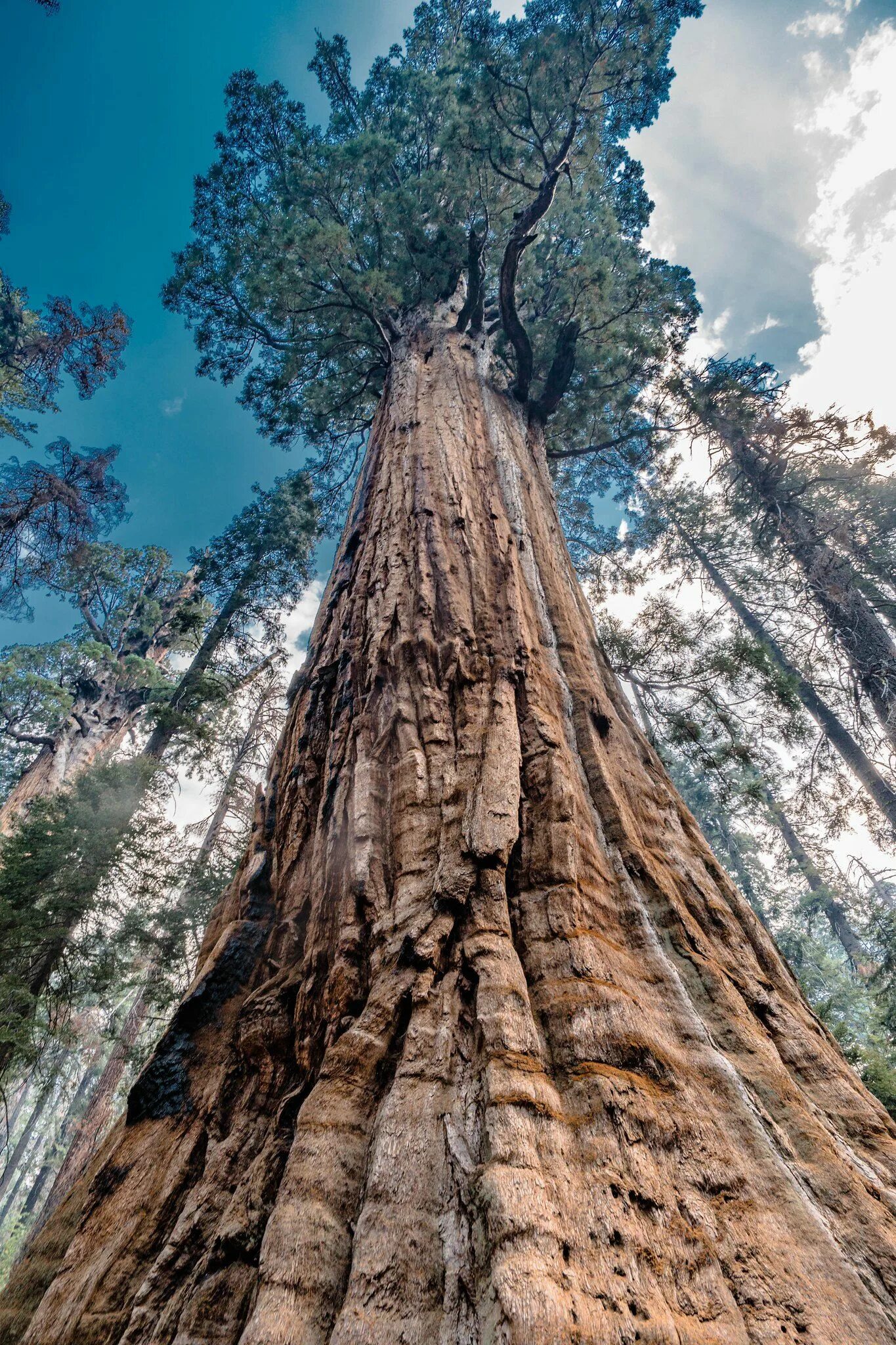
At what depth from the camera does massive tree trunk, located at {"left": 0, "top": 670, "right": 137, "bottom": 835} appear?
1013 cm

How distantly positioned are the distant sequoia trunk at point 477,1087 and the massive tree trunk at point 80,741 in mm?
8772

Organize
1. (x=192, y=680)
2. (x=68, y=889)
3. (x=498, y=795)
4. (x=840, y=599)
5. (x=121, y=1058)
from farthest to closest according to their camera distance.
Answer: (x=192, y=680) < (x=840, y=599) < (x=121, y=1058) < (x=68, y=889) < (x=498, y=795)

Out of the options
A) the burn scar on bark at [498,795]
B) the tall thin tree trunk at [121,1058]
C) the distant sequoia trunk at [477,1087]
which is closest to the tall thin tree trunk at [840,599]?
the distant sequoia trunk at [477,1087]

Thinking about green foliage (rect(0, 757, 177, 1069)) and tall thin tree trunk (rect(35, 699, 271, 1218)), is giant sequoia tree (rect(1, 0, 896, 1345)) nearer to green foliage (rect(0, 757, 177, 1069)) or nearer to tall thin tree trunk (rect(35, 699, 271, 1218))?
green foliage (rect(0, 757, 177, 1069))

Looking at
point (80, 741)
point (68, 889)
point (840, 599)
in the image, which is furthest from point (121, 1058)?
point (840, 599)

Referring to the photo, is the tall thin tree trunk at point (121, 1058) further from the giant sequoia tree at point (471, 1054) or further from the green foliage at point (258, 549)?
the giant sequoia tree at point (471, 1054)

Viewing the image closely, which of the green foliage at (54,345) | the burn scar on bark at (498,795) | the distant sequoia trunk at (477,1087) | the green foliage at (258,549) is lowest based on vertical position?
the distant sequoia trunk at (477,1087)

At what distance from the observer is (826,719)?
9.55 metres

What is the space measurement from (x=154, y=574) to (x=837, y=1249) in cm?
1482

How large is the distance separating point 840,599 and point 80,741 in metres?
12.7

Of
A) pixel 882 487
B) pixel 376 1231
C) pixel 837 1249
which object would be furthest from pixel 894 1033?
pixel 376 1231

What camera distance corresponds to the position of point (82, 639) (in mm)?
12570

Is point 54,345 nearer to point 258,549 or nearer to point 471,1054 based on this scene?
point 258,549

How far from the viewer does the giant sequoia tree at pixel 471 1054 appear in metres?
1.04
